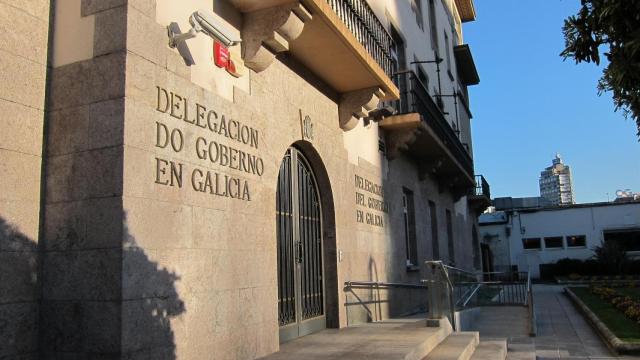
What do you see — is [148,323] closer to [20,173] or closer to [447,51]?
Result: [20,173]

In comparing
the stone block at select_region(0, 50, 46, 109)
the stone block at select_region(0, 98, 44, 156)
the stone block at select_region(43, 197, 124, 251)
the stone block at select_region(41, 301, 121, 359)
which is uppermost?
the stone block at select_region(0, 50, 46, 109)

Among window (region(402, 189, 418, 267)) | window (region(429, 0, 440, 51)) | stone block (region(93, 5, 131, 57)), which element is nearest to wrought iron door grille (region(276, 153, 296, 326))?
stone block (region(93, 5, 131, 57))

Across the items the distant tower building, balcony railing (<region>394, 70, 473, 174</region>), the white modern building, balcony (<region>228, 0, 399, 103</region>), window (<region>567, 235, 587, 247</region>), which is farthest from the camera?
the distant tower building

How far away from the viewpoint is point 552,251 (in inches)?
1555

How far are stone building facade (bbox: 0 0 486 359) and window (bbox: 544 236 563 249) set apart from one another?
114 feet

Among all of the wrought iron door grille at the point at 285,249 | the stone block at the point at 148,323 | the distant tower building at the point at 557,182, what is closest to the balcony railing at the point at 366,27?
the wrought iron door grille at the point at 285,249

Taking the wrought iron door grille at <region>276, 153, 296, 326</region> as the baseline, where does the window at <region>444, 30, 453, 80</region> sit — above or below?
above

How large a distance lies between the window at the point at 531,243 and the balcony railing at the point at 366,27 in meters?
32.2

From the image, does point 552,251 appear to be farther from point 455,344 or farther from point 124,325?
point 124,325

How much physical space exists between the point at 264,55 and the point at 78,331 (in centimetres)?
385

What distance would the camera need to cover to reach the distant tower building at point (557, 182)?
475 ft

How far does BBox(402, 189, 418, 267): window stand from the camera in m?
13.8

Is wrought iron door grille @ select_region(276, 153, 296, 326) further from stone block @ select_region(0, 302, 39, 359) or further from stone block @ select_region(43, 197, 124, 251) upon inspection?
stone block @ select_region(0, 302, 39, 359)

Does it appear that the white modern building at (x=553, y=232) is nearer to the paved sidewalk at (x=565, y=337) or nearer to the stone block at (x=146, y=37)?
the paved sidewalk at (x=565, y=337)
